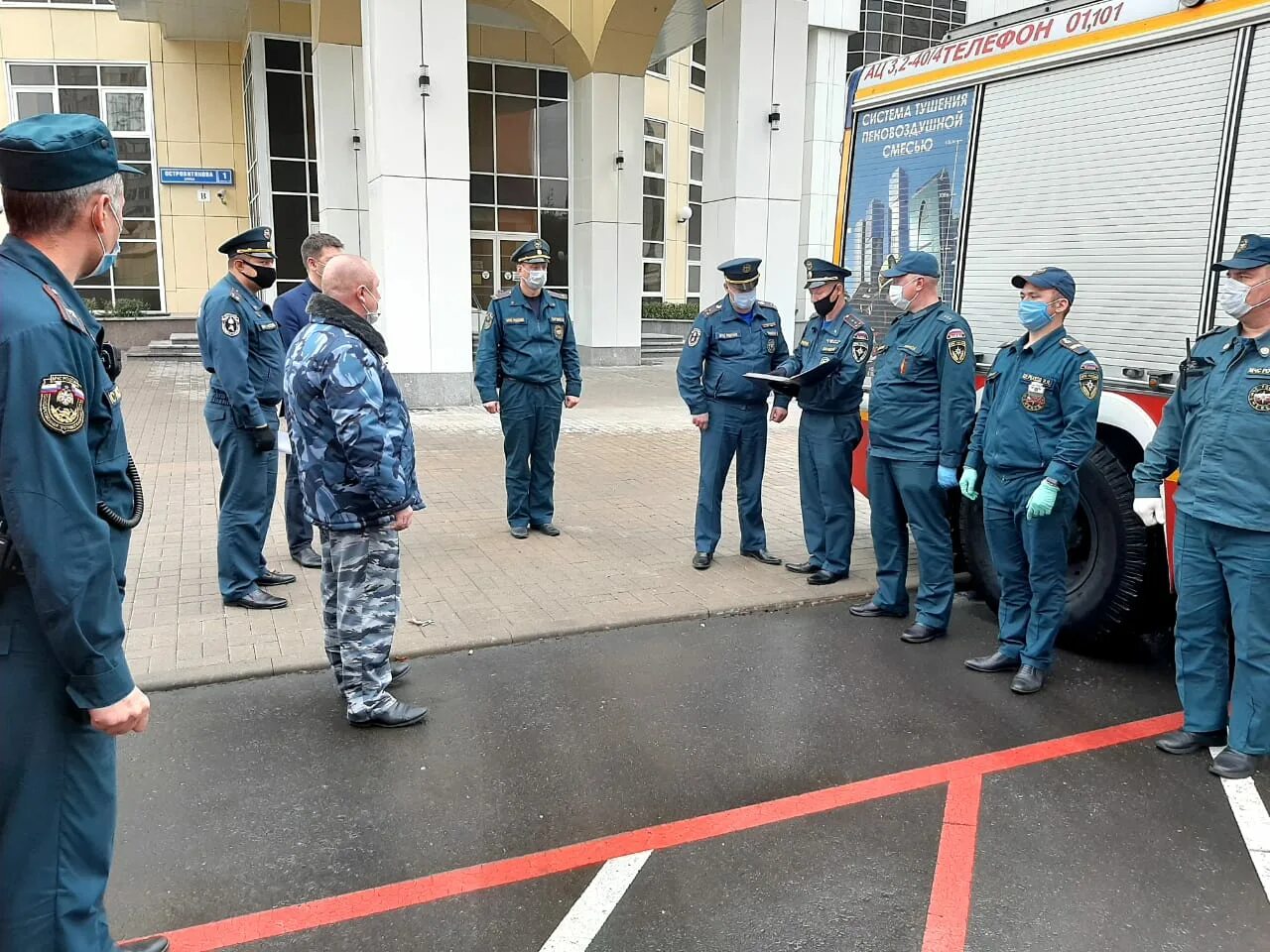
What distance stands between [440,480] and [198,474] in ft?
7.49

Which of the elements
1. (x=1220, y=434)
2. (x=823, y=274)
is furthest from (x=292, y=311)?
(x=1220, y=434)

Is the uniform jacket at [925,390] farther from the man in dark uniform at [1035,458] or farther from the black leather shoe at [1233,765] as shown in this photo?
the black leather shoe at [1233,765]

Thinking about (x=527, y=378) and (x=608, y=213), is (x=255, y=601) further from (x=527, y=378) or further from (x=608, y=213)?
(x=608, y=213)

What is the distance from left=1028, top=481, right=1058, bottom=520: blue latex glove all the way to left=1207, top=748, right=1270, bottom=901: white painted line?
3.85 feet

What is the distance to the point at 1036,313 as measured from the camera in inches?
169

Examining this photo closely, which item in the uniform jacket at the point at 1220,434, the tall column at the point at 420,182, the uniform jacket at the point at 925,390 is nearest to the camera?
the uniform jacket at the point at 1220,434

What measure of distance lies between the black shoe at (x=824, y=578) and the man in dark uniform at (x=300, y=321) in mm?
3203

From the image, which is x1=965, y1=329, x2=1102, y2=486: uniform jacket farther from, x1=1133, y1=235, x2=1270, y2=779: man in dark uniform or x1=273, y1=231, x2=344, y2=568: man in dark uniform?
x1=273, y1=231, x2=344, y2=568: man in dark uniform

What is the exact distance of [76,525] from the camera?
72.2 inches

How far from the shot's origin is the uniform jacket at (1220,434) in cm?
355

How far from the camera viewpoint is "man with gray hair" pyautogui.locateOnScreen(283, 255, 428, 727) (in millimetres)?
3617

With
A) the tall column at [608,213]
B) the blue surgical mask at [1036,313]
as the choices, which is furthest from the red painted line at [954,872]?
the tall column at [608,213]

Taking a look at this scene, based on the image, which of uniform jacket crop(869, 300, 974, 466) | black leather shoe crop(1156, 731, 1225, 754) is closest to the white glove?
black leather shoe crop(1156, 731, 1225, 754)

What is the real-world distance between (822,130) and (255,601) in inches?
785
